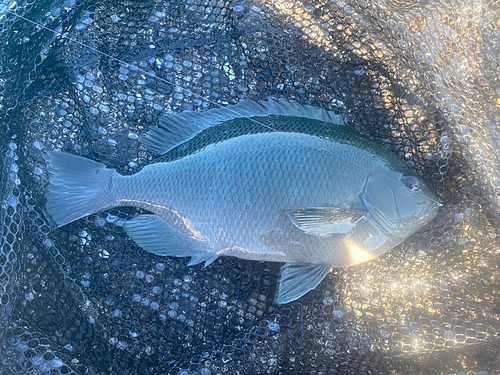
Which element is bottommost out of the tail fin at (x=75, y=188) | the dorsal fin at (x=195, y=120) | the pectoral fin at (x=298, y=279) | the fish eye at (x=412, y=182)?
the pectoral fin at (x=298, y=279)

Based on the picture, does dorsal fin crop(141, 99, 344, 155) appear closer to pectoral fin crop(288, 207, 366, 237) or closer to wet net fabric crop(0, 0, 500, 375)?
wet net fabric crop(0, 0, 500, 375)

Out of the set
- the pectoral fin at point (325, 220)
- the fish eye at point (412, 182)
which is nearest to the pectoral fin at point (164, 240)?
the pectoral fin at point (325, 220)

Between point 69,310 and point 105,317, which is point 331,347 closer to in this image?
point 105,317

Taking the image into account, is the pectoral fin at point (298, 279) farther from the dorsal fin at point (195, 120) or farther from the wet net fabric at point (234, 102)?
the dorsal fin at point (195, 120)

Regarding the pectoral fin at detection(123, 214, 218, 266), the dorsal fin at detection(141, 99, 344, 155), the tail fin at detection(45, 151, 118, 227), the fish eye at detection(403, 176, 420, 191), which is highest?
the dorsal fin at detection(141, 99, 344, 155)

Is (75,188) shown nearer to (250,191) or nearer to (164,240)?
(164,240)

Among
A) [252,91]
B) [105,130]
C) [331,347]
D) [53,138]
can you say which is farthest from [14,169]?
[331,347]

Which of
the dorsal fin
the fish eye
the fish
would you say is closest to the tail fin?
the fish
